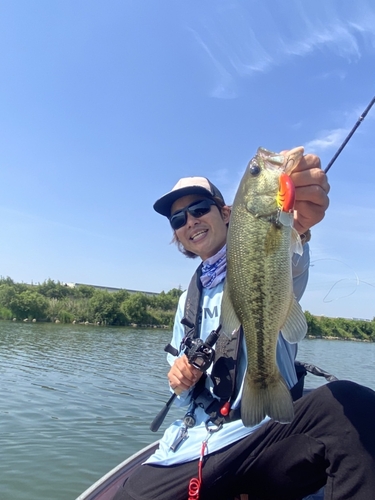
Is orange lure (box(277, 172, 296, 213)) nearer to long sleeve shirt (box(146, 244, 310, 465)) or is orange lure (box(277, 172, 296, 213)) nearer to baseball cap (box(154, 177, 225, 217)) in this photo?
long sleeve shirt (box(146, 244, 310, 465))

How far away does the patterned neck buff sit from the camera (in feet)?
11.2

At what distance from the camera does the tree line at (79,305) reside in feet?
192

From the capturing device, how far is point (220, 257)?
11.5ft

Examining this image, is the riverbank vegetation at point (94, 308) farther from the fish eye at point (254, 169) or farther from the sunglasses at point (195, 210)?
the fish eye at point (254, 169)

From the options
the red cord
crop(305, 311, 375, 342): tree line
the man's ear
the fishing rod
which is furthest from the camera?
crop(305, 311, 375, 342): tree line

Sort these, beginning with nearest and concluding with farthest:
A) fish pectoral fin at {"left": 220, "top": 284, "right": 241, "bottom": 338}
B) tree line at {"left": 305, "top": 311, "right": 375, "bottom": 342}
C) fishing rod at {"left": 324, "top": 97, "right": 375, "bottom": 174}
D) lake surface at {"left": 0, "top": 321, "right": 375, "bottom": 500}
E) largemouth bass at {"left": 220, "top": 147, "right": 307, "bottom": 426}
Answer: largemouth bass at {"left": 220, "top": 147, "right": 307, "bottom": 426} → fish pectoral fin at {"left": 220, "top": 284, "right": 241, "bottom": 338} → fishing rod at {"left": 324, "top": 97, "right": 375, "bottom": 174} → lake surface at {"left": 0, "top": 321, "right": 375, "bottom": 500} → tree line at {"left": 305, "top": 311, "right": 375, "bottom": 342}

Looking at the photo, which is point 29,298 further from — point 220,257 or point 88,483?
point 220,257

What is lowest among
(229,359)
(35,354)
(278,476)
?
(35,354)

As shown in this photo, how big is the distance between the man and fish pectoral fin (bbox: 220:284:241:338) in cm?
48

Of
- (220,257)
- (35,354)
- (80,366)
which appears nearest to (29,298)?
(35,354)

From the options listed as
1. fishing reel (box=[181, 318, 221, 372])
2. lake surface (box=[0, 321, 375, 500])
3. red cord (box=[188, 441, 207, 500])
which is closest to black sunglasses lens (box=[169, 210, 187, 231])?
fishing reel (box=[181, 318, 221, 372])

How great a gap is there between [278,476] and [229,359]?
31.2 inches

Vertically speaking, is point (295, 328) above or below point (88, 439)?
above

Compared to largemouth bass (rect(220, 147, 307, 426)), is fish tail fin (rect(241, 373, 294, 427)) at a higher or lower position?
lower
